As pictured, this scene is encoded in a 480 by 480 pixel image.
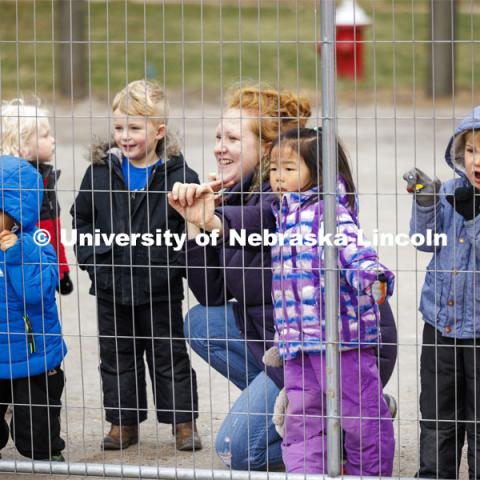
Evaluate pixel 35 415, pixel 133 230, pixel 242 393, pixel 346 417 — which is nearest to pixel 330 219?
pixel 346 417

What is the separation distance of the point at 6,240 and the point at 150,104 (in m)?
0.80

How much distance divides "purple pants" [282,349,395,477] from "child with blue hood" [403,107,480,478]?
162 millimetres

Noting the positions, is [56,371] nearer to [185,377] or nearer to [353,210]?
[185,377]

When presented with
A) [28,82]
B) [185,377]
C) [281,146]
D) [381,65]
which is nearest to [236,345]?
[185,377]

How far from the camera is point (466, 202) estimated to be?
12.4 feet

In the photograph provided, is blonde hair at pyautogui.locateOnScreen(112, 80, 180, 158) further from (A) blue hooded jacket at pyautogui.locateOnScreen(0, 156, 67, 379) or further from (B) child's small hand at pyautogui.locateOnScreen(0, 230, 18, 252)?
(B) child's small hand at pyautogui.locateOnScreen(0, 230, 18, 252)

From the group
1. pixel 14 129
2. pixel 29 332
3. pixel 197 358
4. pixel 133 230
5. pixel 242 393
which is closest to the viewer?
pixel 29 332

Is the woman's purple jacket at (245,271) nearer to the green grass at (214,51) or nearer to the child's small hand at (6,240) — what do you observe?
the child's small hand at (6,240)

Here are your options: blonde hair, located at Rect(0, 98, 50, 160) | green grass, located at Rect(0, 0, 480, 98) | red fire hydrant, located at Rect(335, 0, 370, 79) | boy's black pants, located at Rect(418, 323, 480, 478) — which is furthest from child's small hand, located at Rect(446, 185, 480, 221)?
red fire hydrant, located at Rect(335, 0, 370, 79)

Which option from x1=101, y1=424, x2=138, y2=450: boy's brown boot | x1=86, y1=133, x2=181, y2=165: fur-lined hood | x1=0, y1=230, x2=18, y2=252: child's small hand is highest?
x1=86, y1=133, x2=181, y2=165: fur-lined hood

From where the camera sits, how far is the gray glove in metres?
3.75

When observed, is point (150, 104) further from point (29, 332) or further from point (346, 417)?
point (346, 417)

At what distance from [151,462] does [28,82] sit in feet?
42.1

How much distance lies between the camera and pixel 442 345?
383 cm
